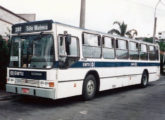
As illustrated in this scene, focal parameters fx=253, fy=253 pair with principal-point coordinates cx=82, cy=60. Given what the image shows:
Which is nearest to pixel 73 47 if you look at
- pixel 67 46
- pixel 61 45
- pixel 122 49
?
pixel 67 46

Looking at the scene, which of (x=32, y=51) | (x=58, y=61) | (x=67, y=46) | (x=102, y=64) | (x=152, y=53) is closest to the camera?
(x=58, y=61)

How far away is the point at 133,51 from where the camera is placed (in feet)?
44.5

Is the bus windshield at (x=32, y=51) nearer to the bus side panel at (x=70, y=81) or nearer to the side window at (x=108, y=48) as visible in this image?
the bus side panel at (x=70, y=81)

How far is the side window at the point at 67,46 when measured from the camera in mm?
8422

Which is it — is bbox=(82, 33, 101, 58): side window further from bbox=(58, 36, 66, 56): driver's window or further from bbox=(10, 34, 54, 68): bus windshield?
bbox=(10, 34, 54, 68): bus windshield

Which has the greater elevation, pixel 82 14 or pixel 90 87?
pixel 82 14

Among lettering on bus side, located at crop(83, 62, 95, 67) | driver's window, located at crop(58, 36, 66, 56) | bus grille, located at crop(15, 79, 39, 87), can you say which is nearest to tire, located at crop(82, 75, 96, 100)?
lettering on bus side, located at crop(83, 62, 95, 67)

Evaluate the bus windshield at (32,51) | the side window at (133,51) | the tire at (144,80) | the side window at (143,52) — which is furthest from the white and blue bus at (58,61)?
the tire at (144,80)

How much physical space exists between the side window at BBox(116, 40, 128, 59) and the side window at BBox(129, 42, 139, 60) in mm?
519

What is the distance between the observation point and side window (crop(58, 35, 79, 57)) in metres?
8.42

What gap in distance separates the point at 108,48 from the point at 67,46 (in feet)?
10.2

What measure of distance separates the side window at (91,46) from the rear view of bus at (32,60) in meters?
1.79

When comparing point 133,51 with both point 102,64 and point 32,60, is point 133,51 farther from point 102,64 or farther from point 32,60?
point 32,60

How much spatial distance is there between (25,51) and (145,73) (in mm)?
8711
